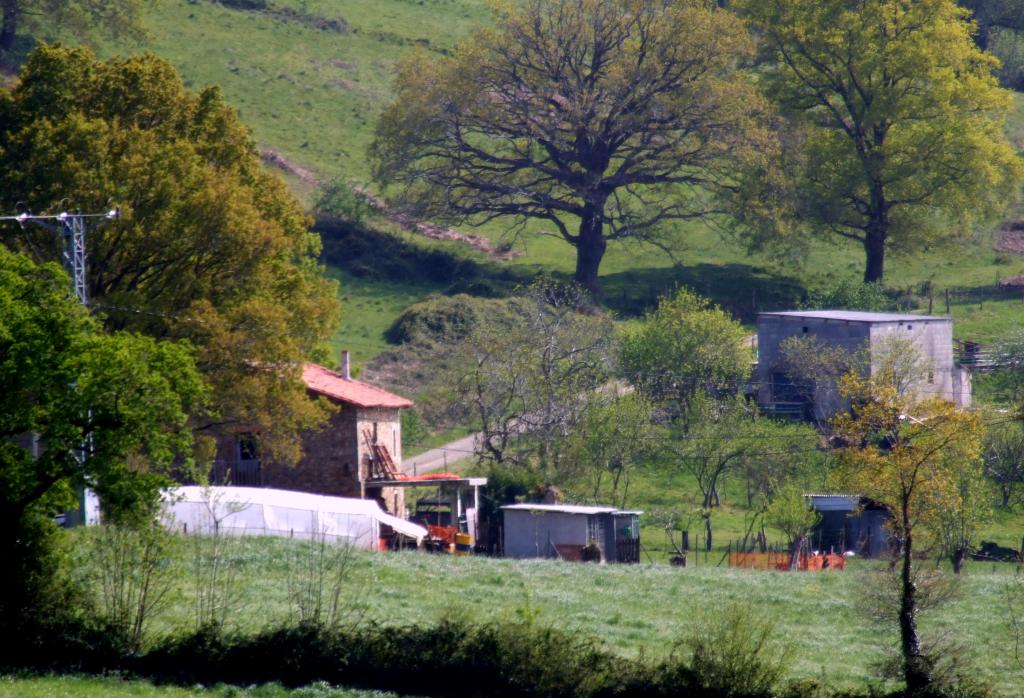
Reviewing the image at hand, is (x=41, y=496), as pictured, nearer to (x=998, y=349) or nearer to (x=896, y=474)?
(x=896, y=474)

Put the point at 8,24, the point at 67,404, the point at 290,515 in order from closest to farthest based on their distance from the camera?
the point at 67,404 < the point at 290,515 < the point at 8,24

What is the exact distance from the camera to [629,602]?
2750cm

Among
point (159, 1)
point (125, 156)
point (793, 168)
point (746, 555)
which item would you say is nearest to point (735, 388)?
point (746, 555)

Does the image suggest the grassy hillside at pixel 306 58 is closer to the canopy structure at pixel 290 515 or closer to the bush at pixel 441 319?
the bush at pixel 441 319

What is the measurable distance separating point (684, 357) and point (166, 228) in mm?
23530

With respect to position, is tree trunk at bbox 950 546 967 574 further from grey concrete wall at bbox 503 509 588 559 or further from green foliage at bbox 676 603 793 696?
green foliage at bbox 676 603 793 696

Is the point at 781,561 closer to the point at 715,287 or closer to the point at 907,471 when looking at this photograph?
the point at 907,471

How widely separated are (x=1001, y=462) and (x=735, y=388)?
1045cm

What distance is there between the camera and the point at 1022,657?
74.7ft

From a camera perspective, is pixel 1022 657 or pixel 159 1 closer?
pixel 1022 657

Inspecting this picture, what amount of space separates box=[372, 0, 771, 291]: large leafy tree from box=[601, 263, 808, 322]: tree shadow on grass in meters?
2.30

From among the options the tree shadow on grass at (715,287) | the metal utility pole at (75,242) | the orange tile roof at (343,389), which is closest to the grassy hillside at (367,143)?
the tree shadow on grass at (715,287)

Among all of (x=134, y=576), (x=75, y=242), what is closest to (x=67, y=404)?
(x=134, y=576)

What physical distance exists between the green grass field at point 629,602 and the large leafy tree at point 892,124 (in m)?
35.8
